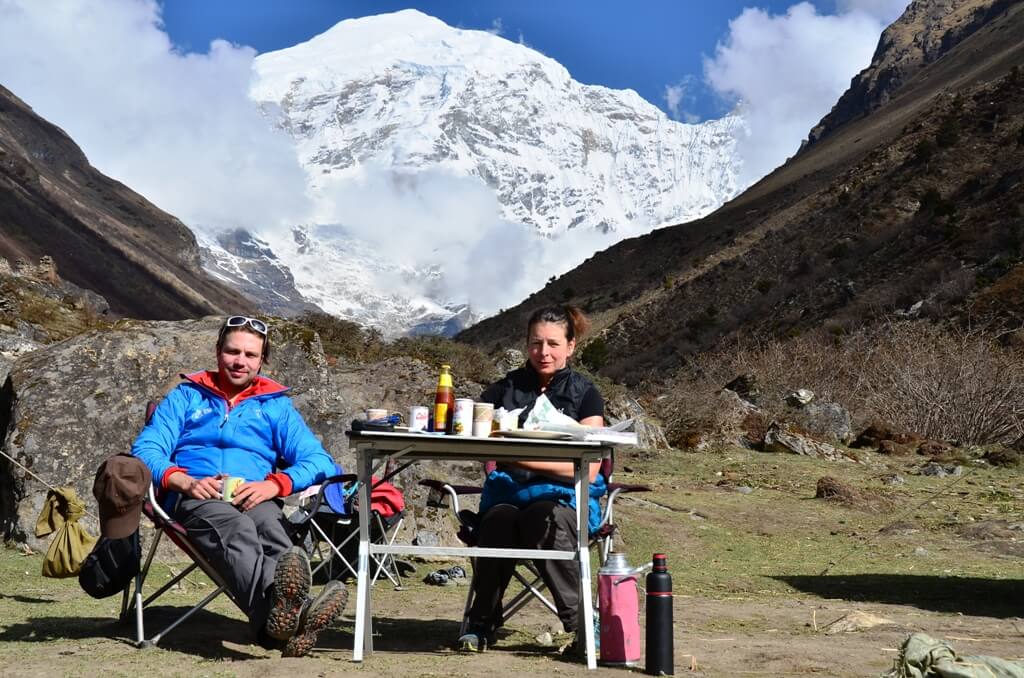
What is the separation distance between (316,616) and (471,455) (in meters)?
0.90

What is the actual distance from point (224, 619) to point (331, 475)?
1025 mm

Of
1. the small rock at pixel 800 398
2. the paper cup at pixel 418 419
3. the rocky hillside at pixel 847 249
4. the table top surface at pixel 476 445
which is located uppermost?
the rocky hillside at pixel 847 249

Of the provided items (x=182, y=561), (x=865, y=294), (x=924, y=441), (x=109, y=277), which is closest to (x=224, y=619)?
(x=182, y=561)

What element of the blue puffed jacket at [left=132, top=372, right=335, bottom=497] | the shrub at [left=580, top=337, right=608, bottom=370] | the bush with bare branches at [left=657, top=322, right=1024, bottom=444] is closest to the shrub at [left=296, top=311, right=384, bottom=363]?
the bush with bare branches at [left=657, top=322, right=1024, bottom=444]

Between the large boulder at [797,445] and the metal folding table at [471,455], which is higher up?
the large boulder at [797,445]

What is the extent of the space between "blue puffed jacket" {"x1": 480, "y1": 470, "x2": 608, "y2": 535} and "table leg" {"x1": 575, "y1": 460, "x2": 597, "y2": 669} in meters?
0.13

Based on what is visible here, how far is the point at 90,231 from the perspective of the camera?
78.9m

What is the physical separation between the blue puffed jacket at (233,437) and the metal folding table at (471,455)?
0.38 metres

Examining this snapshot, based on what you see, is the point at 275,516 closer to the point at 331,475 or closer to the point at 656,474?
the point at 331,475

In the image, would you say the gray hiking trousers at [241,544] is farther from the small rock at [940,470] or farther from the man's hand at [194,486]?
the small rock at [940,470]

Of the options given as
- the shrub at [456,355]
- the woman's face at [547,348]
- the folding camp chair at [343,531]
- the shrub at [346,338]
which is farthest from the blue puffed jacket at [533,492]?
the shrub at [456,355]

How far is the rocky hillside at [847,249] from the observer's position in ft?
105

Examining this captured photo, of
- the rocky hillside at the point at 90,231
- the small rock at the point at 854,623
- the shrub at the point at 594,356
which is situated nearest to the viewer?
the small rock at the point at 854,623

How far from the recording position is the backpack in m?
4.60
